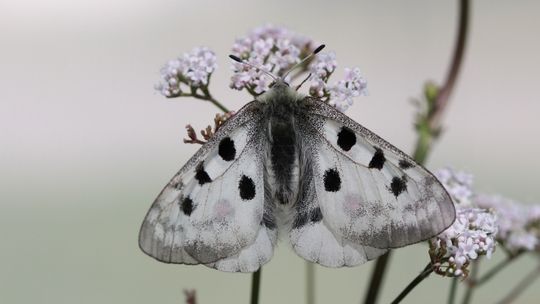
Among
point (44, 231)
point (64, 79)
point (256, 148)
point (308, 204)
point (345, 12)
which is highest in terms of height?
point (345, 12)

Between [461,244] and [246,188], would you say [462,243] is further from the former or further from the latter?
[246,188]

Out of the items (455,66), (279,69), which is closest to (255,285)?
(279,69)

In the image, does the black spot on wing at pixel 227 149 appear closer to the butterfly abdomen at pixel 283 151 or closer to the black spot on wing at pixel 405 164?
the butterfly abdomen at pixel 283 151

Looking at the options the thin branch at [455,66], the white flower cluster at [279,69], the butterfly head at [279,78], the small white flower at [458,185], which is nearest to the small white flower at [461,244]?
the small white flower at [458,185]

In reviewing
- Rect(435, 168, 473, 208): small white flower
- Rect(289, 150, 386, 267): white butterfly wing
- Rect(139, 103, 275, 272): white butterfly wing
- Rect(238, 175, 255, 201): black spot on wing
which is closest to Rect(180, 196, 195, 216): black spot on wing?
Rect(139, 103, 275, 272): white butterfly wing

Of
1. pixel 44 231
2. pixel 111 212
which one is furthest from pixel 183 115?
pixel 44 231

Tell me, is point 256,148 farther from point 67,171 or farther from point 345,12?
point 345,12

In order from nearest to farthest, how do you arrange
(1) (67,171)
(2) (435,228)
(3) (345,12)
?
(2) (435,228) → (1) (67,171) → (3) (345,12)
